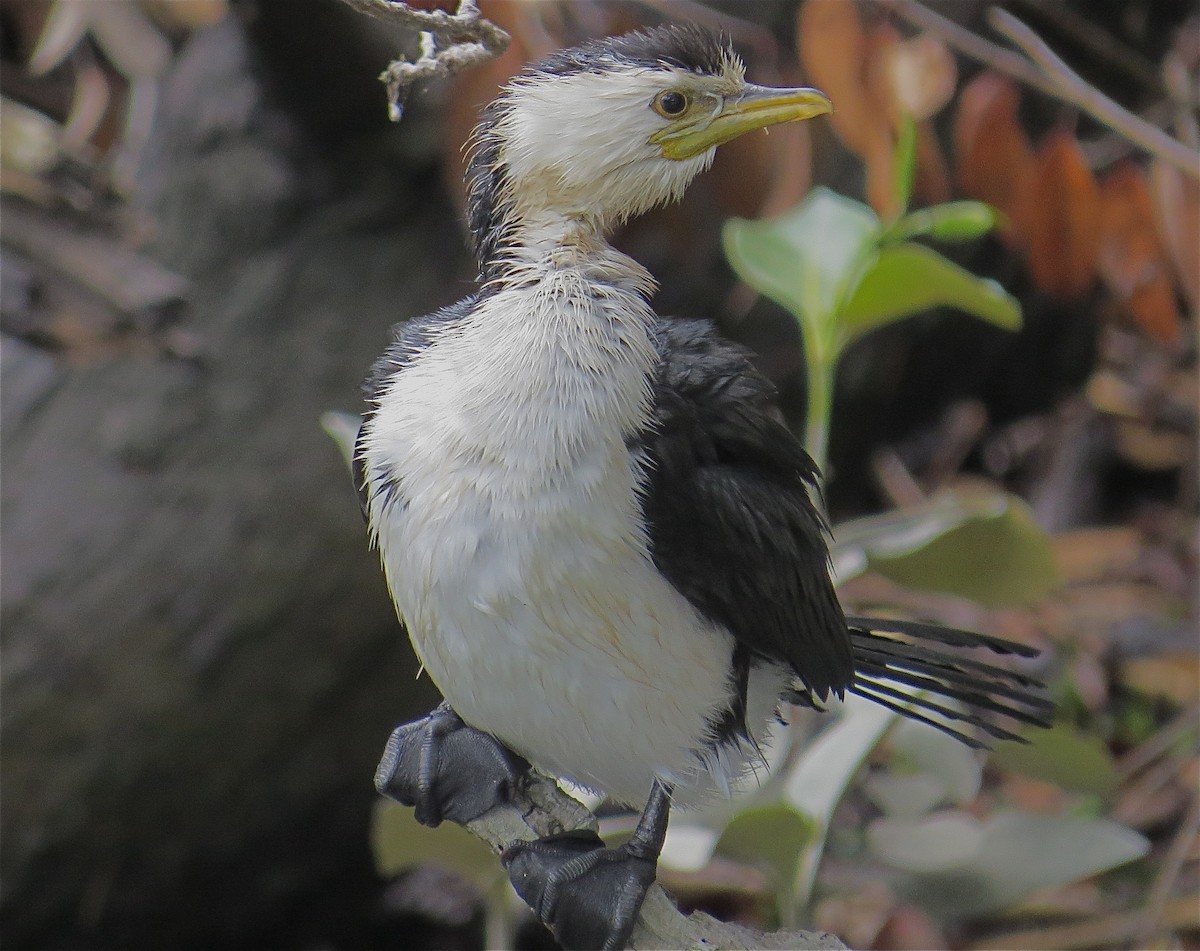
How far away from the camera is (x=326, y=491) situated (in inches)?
94.7

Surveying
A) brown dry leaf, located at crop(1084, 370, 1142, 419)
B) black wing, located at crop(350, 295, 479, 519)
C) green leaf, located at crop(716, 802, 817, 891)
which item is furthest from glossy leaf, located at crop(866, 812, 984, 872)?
brown dry leaf, located at crop(1084, 370, 1142, 419)

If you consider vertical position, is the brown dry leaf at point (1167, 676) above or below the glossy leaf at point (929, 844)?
below

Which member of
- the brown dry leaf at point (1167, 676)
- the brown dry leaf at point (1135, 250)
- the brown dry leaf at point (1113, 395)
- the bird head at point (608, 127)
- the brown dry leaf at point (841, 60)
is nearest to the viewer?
the bird head at point (608, 127)

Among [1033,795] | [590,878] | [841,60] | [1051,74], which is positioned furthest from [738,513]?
[1033,795]

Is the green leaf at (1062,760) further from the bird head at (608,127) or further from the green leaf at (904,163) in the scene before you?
the bird head at (608,127)

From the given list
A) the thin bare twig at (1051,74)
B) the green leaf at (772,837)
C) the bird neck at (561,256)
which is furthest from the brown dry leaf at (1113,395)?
the bird neck at (561,256)

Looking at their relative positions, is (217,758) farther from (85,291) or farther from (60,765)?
(85,291)

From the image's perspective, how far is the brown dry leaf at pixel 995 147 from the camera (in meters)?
2.14

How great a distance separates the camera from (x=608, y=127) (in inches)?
44.3

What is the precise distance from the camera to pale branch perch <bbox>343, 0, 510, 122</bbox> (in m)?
1.02

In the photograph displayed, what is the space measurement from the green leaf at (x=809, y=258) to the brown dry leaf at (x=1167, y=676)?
5.03ft

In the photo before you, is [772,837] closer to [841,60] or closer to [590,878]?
[590,878]

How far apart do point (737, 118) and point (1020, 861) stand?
119 cm

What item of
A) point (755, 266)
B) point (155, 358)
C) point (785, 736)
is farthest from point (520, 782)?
point (155, 358)
